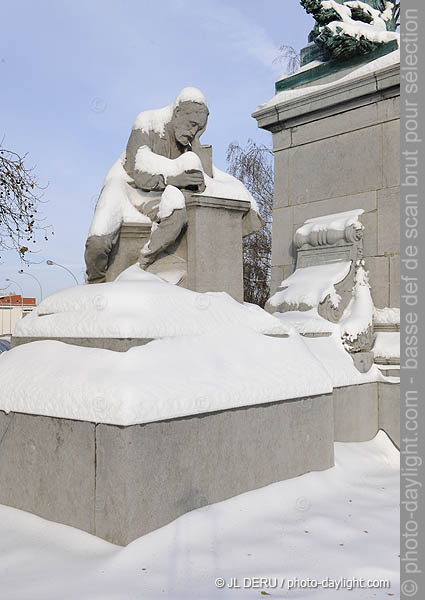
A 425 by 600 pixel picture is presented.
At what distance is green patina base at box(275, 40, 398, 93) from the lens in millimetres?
7508

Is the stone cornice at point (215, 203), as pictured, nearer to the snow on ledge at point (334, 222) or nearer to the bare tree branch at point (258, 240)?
the snow on ledge at point (334, 222)

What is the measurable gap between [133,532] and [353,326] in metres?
4.09

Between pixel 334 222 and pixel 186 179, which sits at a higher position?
pixel 186 179

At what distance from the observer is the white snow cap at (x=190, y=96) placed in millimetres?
5431

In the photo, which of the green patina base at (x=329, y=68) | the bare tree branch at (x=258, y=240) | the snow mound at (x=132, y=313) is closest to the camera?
the snow mound at (x=132, y=313)

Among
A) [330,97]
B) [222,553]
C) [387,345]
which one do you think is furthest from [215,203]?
[330,97]

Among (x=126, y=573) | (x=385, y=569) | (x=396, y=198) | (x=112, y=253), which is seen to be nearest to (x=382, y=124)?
(x=396, y=198)

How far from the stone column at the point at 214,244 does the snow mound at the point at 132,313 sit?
579mm

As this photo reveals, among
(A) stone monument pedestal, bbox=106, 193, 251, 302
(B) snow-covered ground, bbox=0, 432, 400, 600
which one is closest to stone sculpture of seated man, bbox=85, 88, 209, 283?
(A) stone monument pedestal, bbox=106, 193, 251, 302

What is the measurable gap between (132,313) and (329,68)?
5.69m

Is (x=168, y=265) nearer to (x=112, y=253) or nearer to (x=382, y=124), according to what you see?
(x=112, y=253)

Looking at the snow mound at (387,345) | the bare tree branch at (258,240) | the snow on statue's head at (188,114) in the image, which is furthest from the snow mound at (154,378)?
the bare tree branch at (258,240)

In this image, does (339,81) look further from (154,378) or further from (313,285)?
(154,378)

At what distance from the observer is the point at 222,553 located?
318 cm
